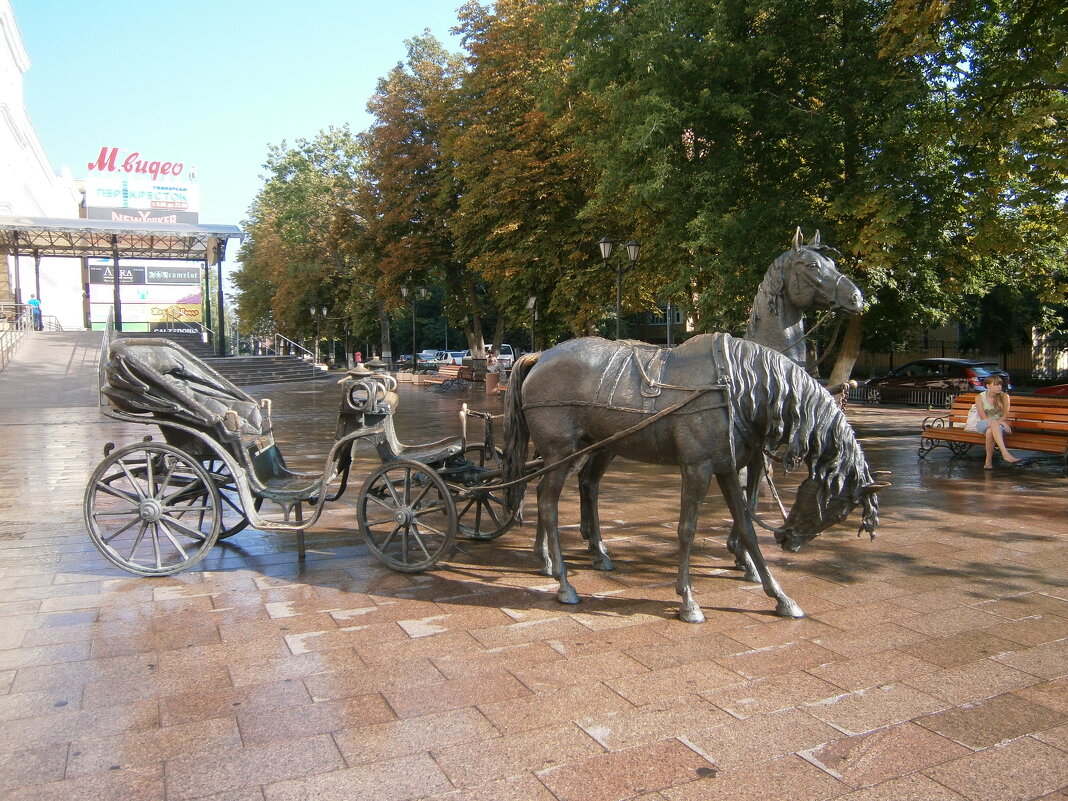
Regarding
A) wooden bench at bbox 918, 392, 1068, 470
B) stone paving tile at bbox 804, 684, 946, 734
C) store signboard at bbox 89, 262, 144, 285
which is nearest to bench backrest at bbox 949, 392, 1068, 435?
wooden bench at bbox 918, 392, 1068, 470

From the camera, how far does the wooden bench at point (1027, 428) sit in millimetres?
10820

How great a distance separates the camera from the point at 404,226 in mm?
31578

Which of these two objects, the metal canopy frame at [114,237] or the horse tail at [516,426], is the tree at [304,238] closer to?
the metal canopy frame at [114,237]

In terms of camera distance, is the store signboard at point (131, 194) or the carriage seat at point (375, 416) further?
the store signboard at point (131, 194)

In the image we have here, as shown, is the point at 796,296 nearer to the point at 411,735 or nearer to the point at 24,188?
the point at 411,735

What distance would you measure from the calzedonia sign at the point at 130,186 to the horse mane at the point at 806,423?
57097 millimetres

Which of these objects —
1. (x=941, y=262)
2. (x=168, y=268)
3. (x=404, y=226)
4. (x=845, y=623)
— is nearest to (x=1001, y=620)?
(x=845, y=623)

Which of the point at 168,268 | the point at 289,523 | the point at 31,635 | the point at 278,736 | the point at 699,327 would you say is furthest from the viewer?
the point at 168,268

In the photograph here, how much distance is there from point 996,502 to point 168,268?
4940cm

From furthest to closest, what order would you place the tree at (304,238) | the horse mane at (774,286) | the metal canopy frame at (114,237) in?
the tree at (304,238)
the metal canopy frame at (114,237)
the horse mane at (774,286)

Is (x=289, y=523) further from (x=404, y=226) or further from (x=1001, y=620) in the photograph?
(x=404, y=226)

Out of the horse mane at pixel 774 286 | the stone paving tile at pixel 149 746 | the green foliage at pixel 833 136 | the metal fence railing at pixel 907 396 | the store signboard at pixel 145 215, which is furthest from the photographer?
the store signboard at pixel 145 215

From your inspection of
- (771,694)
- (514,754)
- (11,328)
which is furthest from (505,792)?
(11,328)

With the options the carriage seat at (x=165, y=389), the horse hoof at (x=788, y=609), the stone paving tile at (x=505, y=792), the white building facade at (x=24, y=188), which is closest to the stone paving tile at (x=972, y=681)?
the horse hoof at (x=788, y=609)
